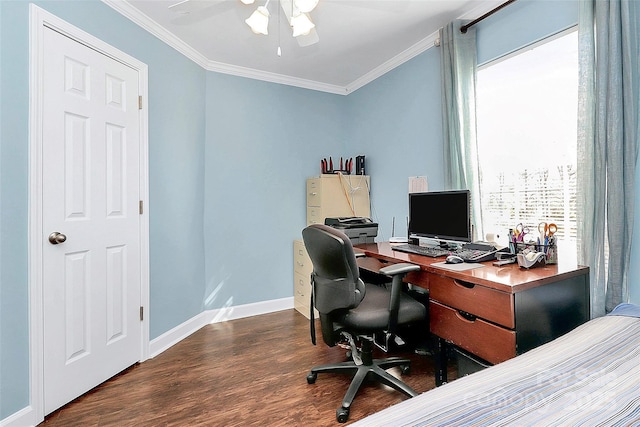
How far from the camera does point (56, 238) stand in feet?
5.51

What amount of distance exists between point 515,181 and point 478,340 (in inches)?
47.6

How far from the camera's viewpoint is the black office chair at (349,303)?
5.15 ft

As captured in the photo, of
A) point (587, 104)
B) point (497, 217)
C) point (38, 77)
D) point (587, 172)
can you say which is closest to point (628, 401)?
point (587, 172)

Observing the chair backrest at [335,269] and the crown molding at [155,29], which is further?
the crown molding at [155,29]

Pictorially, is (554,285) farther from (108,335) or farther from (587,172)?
(108,335)

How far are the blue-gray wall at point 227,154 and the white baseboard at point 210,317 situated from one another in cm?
7

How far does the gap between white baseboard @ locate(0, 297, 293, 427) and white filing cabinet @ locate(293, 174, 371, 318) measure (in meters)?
0.28

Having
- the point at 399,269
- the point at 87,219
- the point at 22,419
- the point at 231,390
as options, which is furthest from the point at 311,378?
the point at 87,219

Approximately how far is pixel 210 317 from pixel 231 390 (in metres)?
1.27

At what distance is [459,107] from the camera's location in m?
2.23

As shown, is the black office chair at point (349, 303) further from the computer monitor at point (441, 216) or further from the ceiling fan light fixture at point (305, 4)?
the ceiling fan light fixture at point (305, 4)

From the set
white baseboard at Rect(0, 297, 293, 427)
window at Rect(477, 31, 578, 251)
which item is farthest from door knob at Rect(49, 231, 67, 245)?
window at Rect(477, 31, 578, 251)

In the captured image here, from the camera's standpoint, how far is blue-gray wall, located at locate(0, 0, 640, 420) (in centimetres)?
151

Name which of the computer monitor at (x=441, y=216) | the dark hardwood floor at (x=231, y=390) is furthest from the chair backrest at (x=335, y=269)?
the computer monitor at (x=441, y=216)
